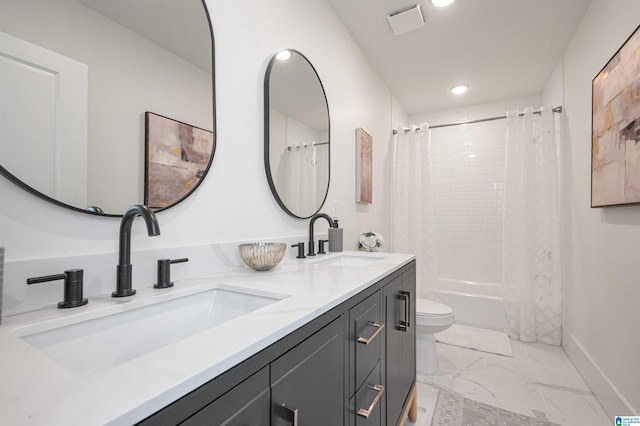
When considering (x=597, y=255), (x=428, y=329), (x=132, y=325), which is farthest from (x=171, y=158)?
(x=597, y=255)

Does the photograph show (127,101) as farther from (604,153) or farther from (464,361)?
(464,361)

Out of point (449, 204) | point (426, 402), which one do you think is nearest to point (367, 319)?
point (426, 402)

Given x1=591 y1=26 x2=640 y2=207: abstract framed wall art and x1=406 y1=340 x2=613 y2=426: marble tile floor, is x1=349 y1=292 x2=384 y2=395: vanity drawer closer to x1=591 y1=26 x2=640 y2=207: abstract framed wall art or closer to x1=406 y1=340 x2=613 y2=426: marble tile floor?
x1=406 y1=340 x2=613 y2=426: marble tile floor

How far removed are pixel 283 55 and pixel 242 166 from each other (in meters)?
0.63

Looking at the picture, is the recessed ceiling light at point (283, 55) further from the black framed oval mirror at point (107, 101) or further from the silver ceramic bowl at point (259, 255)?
the silver ceramic bowl at point (259, 255)

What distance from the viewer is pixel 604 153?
1.60 meters

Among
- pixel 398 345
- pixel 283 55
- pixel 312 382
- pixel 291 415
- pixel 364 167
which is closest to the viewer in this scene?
pixel 291 415

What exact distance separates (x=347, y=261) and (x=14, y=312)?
1285 millimetres

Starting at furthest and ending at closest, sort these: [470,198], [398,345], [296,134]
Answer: [470,198] → [296,134] → [398,345]

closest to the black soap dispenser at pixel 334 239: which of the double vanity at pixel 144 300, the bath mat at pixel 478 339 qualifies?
the double vanity at pixel 144 300

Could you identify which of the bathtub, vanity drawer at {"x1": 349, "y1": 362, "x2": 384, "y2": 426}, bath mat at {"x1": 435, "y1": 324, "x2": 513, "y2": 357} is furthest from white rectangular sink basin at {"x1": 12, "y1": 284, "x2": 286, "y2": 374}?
the bathtub

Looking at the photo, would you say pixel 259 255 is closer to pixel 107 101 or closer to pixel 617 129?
pixel 107 101

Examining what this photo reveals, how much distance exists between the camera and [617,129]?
144 centimetres

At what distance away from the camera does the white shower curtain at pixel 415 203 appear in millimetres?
3023
